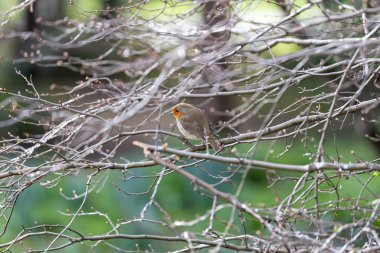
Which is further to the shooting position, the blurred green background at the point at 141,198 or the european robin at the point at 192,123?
the blurred green background at the point at 141,198

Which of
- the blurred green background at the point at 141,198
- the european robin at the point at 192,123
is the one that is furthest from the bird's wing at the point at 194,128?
the blurred green background at the point at 141,198

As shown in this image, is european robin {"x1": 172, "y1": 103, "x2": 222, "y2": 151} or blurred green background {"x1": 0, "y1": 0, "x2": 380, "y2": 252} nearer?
european robin {"x1": 172, "y1": 103, "x2": 222, "y2": 151}

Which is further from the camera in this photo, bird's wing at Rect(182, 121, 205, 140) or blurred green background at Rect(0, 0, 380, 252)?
blurred green background at Rect(0, 0, 380, 252)

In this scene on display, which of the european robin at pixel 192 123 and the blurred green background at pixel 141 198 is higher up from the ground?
the european robin at pixel 192 123

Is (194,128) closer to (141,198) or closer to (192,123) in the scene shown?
(192,123)

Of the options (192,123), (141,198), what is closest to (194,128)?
(192,123)

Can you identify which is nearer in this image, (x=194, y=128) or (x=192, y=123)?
(x=194, y=128)

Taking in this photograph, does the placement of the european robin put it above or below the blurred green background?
above

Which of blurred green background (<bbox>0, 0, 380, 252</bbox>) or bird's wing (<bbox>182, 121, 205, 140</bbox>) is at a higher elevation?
bird's wing (<bbox>182, 121, 205, 140</bbox>)

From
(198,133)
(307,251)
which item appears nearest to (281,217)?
(307,251)

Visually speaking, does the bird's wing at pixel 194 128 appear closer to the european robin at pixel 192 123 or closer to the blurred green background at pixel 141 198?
the european robin at pixel 192 123

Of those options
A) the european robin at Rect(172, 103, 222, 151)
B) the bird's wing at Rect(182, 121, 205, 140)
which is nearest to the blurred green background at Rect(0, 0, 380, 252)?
the european robin at Rect(172, 103, 222, 151)

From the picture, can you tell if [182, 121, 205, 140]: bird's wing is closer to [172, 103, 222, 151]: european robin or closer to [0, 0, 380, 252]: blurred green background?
[172, 103, 222, 151]: european robin

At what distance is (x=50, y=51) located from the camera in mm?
14016
